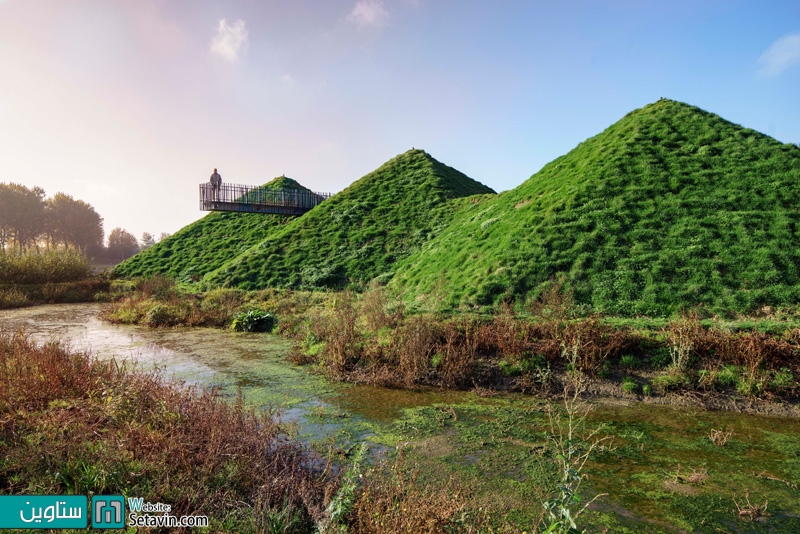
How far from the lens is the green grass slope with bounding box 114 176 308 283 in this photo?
35125 millimetres

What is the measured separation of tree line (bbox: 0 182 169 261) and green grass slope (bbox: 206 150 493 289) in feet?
136

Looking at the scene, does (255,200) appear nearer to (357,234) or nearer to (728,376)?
(357,234)

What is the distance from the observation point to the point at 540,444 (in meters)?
7.44

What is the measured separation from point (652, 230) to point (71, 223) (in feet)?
274

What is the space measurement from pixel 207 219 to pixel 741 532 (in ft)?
154

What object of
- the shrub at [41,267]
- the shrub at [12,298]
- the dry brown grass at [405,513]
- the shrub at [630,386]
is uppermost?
the shrub at [41,267]

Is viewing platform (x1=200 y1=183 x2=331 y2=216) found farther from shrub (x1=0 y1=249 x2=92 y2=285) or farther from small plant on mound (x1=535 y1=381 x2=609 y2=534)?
small plant on mound (x1=535 y1=381 x2=609 y2=534)

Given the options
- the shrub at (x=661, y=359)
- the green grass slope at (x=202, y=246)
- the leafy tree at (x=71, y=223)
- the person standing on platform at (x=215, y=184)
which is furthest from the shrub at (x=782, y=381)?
the leafy tree at (x=71, y=223)

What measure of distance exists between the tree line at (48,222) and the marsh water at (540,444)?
61795 millimetres

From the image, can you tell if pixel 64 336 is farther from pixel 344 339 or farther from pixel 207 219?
pixel 207 219

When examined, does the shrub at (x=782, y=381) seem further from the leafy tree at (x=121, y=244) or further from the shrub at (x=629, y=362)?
the leafy tree at (x=121, y=244)

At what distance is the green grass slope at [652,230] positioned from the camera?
14.3 m

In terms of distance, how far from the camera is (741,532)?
5.16 metres

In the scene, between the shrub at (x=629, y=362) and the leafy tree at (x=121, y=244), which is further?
the leafy tree at (x=121, y=244)
